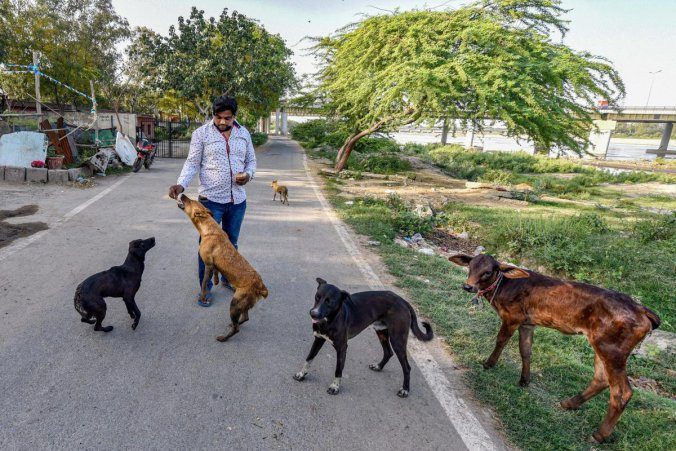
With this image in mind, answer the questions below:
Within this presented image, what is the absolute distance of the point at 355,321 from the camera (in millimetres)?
2975

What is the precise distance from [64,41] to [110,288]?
117ft

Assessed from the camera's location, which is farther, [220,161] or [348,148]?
[348,148]

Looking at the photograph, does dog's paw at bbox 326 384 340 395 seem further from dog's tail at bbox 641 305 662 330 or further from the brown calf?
dog's tail at bbox 641 305 662 330

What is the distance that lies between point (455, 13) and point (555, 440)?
1389cm

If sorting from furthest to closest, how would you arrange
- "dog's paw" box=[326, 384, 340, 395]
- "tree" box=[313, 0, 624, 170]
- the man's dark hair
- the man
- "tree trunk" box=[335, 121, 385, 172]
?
"tree trunk" box=[335, 121, 385, 172]
"tree" box=[313, 0, 624, 170]
the man
the man's dark hair
"dog's paw" box=[326, 384, 340, 395]

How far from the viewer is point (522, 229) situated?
7816 mm

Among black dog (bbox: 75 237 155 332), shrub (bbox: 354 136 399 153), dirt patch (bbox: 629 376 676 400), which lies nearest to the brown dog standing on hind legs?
black dog (bbox: 75 237 155 332)

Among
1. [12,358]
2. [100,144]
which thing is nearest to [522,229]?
[12,358]

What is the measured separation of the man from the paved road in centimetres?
81

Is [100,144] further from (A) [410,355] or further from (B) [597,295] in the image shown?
(B) [597,295]

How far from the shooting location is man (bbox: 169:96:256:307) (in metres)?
3.95

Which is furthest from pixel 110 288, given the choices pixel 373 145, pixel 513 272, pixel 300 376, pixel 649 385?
pixel 373 145

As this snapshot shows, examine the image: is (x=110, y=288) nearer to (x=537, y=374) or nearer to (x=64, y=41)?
(x=537, y=374)

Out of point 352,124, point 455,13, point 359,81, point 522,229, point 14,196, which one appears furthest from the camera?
point 352,124
